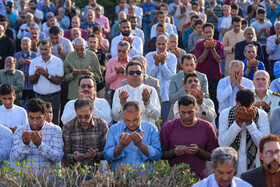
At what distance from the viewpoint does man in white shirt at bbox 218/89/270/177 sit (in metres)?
6.93

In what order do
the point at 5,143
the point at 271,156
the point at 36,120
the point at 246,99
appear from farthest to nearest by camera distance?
the point at 5,143
the point at 36,120
the point at 246,99
the point at 271,156

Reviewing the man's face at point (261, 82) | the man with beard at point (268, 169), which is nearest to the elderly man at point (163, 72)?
the man's face at point (261, 82)

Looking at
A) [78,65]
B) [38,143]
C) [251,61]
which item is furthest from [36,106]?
[251,61]

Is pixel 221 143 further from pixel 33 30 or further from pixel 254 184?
pixel 33 30

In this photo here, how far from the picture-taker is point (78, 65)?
1112 centimetres

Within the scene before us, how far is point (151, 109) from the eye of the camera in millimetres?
8445

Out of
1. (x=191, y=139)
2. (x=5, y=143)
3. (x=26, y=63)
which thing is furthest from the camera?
(x=26, y=63)

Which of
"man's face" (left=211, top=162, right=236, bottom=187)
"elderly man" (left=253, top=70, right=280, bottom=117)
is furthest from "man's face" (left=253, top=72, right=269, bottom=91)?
"man's face" (left=211, top=162, right=236, bottom=187)

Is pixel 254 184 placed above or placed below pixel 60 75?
below

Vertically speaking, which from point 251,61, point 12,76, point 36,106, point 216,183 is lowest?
point 216,183

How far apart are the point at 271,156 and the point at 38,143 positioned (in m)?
2.96

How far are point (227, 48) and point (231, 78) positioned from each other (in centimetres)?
410

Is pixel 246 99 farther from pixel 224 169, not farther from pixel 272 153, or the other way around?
pixel 224 169

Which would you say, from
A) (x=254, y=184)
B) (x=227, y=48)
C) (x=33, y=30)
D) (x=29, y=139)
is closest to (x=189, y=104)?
(x=254, y=184)
